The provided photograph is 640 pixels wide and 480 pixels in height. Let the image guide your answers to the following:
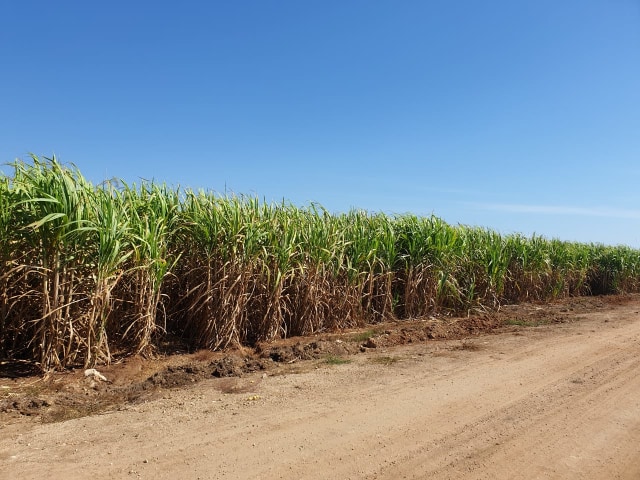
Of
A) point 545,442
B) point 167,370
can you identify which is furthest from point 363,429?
point 167,370

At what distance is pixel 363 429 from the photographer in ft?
11.9

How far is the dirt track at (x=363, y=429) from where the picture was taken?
300cm

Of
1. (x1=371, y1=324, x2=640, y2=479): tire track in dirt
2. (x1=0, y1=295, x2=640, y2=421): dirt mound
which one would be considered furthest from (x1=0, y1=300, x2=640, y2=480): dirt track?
(x1=0, y1=295, x2=640, y2=421): dirt mound

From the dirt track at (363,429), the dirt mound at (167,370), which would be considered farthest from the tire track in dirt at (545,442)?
the dirt mound at (167,370)

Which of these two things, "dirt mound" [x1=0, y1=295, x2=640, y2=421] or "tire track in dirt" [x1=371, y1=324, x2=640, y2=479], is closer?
"tire track in dirt" [x1=371, y1=324, x2=640, y2=479]

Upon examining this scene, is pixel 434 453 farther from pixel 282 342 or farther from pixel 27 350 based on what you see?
pixel 27 350

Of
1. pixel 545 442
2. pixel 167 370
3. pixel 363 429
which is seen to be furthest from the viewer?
pixel 167 370

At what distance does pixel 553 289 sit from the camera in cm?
1527

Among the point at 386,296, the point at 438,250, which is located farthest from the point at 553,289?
the point at 386,296

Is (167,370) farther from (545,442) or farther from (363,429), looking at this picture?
(545,442)

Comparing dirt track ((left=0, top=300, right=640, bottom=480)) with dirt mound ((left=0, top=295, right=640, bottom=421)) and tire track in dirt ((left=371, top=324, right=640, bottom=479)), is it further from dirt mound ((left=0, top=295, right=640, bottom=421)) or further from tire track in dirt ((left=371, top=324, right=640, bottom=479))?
dirt mound ((left=0, top=295, right=640, bottom=421))

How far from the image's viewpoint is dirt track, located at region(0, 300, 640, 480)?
300 cm

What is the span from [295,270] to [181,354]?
2160 mm

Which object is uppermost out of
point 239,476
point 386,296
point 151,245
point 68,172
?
point 68,172
